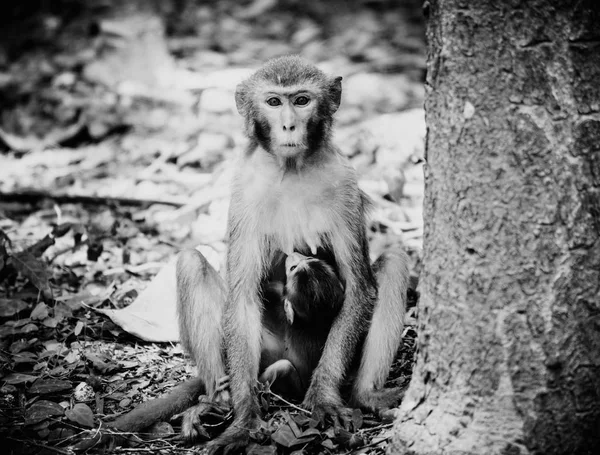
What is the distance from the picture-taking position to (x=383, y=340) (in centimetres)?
427

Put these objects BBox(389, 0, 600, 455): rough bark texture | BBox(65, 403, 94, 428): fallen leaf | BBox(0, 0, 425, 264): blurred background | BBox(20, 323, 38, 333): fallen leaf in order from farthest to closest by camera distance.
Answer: BBox(0, 0, 425, 264): blurred background, BBox(20, 323, 38, 333): fallen leaf, BBox(65, 403, 94, 428): fallen leaf, BBox(389, 0, 600, 455): rough bark texture

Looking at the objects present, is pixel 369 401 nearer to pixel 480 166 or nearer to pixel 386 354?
pixel 386 354

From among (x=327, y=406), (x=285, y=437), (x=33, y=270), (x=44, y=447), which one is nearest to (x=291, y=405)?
(x=327, y=406)

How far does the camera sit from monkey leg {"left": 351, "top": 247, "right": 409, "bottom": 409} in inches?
164

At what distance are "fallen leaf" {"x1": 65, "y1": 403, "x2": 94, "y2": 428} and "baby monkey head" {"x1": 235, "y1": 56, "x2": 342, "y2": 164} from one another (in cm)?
178

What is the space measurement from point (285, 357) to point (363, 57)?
6647 millimetres

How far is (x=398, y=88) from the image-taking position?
936 cm

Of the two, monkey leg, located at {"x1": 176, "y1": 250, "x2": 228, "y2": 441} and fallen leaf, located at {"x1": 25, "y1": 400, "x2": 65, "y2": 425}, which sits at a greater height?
monkey leg, located at {"x1": 176, "y1": 250, "x2": 228, "y2": 441}

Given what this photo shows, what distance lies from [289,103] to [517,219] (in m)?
1.88

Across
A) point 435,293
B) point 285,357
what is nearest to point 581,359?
point 435,293

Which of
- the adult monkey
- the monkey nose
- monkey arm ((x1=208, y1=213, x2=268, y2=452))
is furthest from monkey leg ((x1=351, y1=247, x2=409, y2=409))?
monkey arm ((x1=208, y1=213, x2=268, y2=452))

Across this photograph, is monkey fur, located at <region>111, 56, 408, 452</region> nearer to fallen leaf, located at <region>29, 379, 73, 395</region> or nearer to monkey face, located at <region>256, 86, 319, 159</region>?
monkey face, located at <region>256, 86, 319, 159</region>

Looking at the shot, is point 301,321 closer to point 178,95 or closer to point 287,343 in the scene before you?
point 287,343

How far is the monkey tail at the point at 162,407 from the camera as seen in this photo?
13.0 feet
